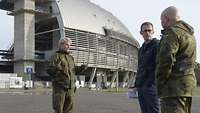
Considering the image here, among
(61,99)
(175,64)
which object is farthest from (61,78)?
(175,64)

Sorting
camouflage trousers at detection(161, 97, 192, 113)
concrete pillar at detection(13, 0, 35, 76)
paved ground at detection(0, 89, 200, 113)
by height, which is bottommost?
paved ground at detection(0, 89, 200, 113)

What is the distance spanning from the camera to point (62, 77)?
24.4 ft

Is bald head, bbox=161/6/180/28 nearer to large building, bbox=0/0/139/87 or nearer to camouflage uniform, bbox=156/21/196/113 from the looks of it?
camouflage uniform, bbox=156/21/196/113

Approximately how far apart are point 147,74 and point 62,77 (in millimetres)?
1494

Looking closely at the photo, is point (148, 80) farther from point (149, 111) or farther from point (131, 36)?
point (131, 36)

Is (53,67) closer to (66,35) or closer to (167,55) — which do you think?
(167,55)

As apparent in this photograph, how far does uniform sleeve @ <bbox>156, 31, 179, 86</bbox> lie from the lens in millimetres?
4871

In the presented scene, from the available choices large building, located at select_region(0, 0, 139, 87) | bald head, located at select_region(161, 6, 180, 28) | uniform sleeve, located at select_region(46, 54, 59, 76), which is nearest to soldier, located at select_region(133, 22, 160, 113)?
uniform sleeve, located at select_region(46, 54, 59, 76)

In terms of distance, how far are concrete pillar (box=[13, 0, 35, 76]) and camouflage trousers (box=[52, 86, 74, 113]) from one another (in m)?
70.5

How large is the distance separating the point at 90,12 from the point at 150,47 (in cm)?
9011

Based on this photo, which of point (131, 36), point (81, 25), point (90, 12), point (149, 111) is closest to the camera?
point (149, 111)

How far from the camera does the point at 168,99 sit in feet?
16.3

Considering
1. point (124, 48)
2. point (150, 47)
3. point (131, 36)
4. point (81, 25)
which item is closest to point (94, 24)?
point (81, 25)

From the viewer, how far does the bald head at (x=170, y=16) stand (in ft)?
16.2
